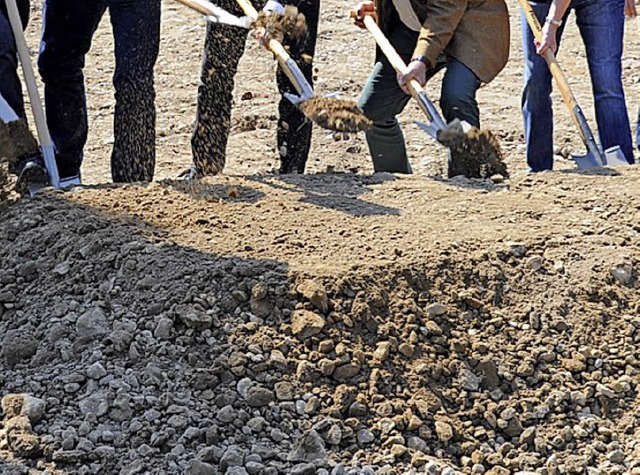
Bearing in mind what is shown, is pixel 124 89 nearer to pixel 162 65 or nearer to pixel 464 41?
pixel 464 41

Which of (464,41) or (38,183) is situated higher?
(464,41)

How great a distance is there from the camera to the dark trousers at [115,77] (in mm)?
4609

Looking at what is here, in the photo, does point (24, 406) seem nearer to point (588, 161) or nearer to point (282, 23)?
point (282, 23)

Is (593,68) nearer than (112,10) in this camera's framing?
No

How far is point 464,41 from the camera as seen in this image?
15.7ft

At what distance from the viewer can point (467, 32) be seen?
A: 15.7 ft

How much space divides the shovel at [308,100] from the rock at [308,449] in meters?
1.89

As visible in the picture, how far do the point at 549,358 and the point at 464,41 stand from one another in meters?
1.85

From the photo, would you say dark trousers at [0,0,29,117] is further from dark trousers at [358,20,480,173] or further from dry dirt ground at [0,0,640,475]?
dark trousers at [358,20,480,173]

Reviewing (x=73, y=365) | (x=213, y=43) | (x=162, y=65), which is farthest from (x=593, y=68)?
(x=162, y=65)

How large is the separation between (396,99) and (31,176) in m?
1.64

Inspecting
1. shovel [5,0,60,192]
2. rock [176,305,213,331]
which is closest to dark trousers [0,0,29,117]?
shovel [5,0,60,192]

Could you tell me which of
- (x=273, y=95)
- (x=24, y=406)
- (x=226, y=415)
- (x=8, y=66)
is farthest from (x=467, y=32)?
(x=273, y=95)

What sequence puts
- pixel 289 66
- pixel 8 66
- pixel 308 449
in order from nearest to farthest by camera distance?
pixel 308 449 → pixel 8 66 → pixel 289 66
